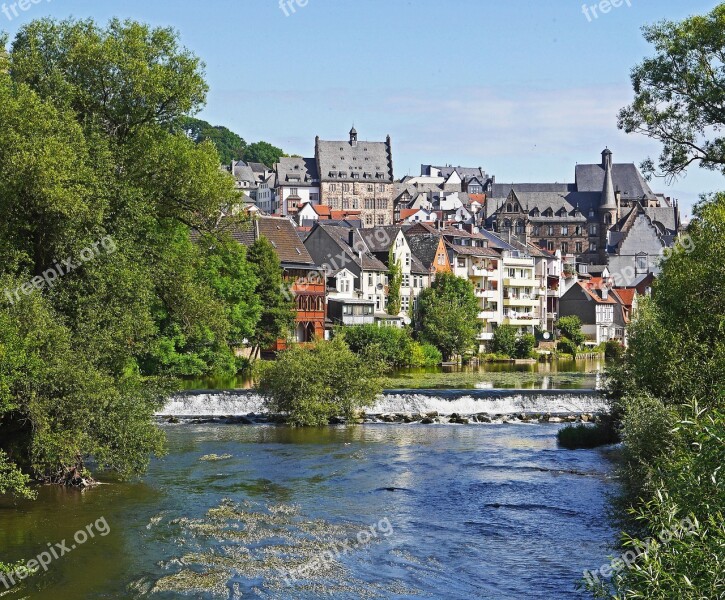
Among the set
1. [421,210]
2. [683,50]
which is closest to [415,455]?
[683,50]

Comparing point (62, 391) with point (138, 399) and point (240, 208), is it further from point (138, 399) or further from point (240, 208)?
point (240, 208)

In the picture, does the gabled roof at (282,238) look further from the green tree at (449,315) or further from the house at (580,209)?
the house at (580,209)

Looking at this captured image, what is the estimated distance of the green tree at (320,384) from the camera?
154 ft

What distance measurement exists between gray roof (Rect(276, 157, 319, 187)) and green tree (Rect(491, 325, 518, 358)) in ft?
319

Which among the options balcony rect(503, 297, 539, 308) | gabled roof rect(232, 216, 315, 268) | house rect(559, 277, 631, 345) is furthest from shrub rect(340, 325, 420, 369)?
house rect(559, 277, 631, 345)

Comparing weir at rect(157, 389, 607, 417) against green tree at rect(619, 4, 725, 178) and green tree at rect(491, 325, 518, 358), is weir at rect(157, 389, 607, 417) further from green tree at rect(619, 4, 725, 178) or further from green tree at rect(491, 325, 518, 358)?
green tree at rect(491, 325, 518, 358)

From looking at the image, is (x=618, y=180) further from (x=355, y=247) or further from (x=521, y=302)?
(x=355, y=247)

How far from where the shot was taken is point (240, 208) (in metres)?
38.8

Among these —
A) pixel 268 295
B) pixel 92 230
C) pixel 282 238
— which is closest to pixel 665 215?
pixel 282 238

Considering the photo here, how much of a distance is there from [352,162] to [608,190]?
47.0 m

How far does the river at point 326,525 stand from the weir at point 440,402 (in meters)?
10.2

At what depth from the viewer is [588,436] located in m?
43.3

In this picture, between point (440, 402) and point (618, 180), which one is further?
point (618, 180)

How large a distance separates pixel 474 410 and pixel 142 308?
86.5 ft
